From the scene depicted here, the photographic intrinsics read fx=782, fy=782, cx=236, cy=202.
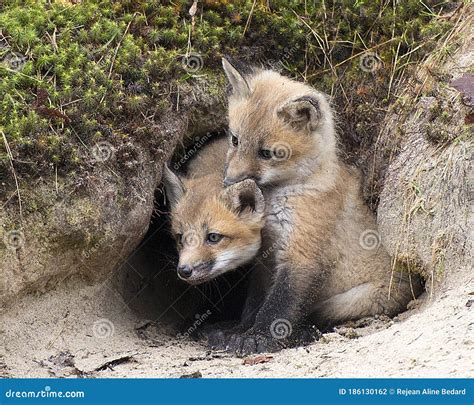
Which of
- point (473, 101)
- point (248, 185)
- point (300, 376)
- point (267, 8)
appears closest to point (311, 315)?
point (248, 185)

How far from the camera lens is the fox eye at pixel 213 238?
6.32m

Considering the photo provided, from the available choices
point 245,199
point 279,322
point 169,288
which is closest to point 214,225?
point 245,199

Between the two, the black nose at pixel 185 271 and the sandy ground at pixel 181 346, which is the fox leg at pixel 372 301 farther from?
the black nose at pixel 185 271

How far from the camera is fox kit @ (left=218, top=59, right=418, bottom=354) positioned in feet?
20.2

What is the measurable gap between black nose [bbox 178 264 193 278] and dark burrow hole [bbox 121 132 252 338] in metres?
0.99

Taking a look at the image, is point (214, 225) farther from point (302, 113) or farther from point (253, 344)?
point (302, 113)

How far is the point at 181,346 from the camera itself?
6246mm

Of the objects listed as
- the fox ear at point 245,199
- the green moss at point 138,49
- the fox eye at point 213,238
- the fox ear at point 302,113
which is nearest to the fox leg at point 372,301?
the fox ear at point 245,199

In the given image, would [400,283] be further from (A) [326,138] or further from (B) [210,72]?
(B) [210,72]

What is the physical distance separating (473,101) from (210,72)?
2.29 m

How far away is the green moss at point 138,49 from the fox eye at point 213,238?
1036mm

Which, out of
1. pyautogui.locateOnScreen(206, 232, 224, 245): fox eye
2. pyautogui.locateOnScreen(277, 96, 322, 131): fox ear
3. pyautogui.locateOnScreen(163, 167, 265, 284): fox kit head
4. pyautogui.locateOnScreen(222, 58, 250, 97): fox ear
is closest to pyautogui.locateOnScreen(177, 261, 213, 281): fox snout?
pyautogui.locateOnScreen(163, 167, 265, 284): fox kit head

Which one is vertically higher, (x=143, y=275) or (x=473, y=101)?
(x=473, y=101)

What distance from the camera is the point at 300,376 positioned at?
4.86 metres
